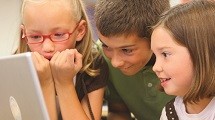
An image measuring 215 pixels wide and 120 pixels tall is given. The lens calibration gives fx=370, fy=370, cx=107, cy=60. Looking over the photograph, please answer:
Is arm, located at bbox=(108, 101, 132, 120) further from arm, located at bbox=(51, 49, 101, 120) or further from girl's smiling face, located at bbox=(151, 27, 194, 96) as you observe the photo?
girl's smiling face, located at bbox=(151, 27, 194, 96)

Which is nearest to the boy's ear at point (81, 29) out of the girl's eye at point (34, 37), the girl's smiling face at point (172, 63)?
the girl's eye at point (34, 37)

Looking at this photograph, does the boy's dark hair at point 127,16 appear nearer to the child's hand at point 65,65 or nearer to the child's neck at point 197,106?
the child's hand at point 65,65

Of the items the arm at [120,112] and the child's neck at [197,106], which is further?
the arm at [120,112]

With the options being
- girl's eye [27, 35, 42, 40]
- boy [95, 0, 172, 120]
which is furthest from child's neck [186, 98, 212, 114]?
girl's eye [27, 35, 42, 40]

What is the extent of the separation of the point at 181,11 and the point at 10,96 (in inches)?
17.2

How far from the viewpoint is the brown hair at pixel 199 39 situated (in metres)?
0.83

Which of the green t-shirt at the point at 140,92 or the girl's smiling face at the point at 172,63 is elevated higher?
the girl's smiling face at the point at 172,63

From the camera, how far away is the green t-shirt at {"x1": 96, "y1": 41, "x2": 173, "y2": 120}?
1197 mm

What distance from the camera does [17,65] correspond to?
0.68 meters

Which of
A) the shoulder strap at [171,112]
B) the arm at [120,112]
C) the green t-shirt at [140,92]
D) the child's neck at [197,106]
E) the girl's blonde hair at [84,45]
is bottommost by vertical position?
the arm at [120,112]

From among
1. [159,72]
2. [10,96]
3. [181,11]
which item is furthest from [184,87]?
[10,96]

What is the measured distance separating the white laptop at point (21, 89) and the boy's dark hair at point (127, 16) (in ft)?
1.15

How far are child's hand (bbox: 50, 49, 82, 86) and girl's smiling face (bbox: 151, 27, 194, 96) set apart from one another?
0.23m

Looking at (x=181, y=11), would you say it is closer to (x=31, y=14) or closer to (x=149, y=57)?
(x=149, y=57)
